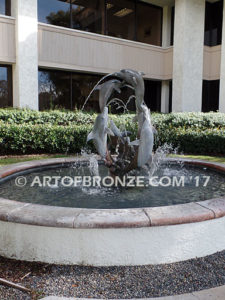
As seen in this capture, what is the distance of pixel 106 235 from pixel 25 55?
11.7 m

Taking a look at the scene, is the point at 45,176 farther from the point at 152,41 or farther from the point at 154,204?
the point at 152,41

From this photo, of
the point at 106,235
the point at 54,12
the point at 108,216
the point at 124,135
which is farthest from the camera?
the point at 54,12

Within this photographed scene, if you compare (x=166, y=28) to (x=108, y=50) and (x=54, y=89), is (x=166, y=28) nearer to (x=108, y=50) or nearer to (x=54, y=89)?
(x=108, y=50)

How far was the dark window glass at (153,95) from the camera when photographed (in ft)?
59.8

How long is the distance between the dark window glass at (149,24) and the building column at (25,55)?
677 centimetres

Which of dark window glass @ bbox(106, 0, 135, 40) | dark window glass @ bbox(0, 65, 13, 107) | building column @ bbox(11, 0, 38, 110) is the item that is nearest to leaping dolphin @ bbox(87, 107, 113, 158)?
building column @ bbox(11, 0, 38, 110)

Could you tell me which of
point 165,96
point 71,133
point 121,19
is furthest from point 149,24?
point 71,133

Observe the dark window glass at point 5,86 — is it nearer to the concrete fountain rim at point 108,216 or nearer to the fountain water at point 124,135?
the fountain water at point 124,135

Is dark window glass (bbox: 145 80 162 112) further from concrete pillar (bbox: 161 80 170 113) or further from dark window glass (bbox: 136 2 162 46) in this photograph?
dark window glass (bbox: 136 2 162 46)

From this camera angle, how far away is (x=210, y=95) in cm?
1758

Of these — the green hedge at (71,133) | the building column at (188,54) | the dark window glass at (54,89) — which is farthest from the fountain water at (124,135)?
the building column at (188,54)

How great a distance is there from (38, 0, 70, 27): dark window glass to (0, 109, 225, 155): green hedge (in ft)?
16.8

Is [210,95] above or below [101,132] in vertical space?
above

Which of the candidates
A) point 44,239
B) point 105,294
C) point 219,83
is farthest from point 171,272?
point 219,83
